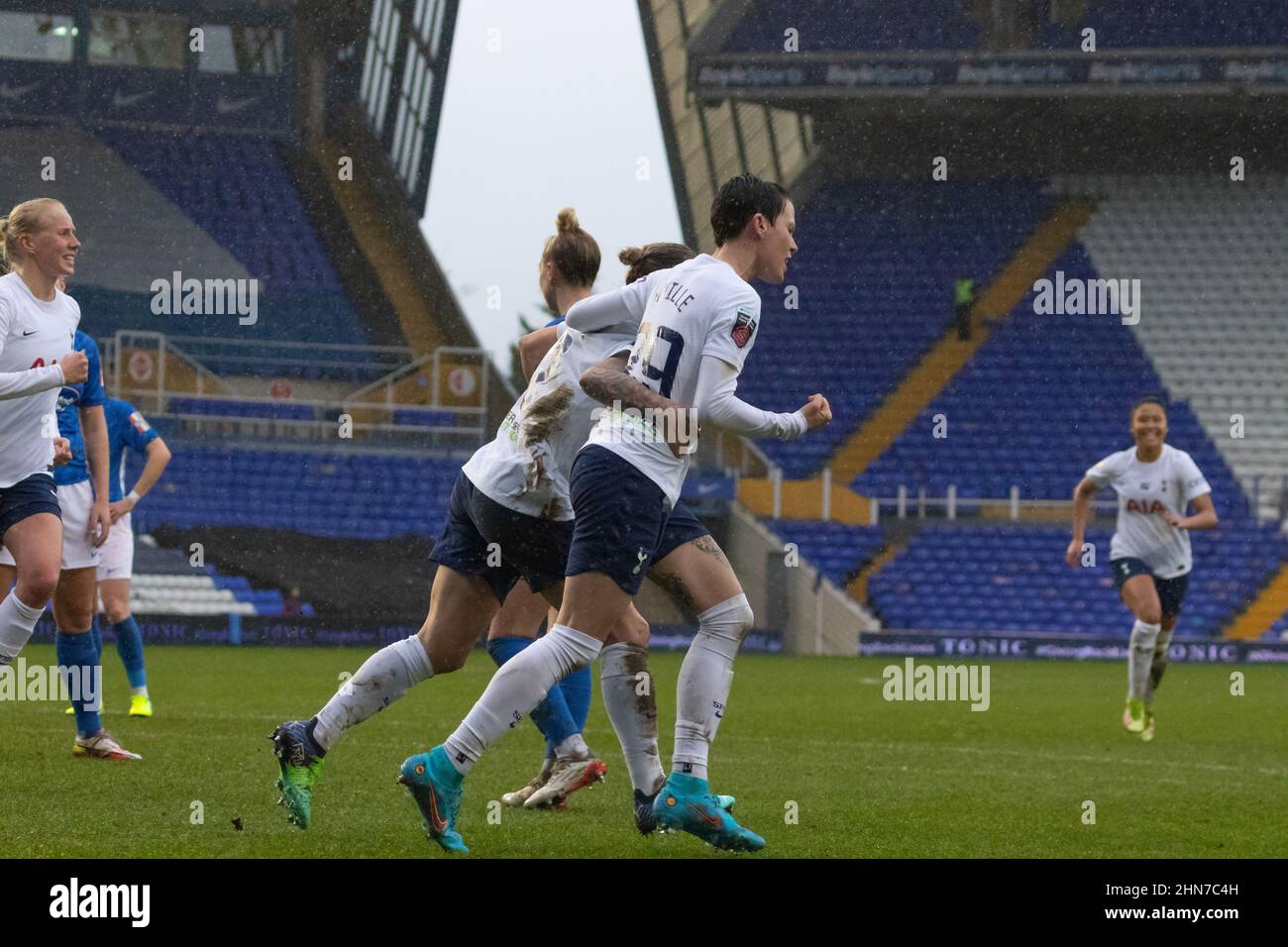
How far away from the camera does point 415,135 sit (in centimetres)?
3438

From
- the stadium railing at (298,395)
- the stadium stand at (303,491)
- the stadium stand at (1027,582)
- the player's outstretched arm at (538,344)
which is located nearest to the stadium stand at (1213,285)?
the stadium stand at (1027,582)

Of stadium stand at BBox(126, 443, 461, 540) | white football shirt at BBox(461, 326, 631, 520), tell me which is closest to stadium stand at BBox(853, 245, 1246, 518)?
stadium stand at BBox(126, 443, 461, 540)

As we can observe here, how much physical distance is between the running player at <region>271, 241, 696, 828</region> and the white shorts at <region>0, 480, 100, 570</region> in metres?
2.56

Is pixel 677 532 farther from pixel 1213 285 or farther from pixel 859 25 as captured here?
pixel 1213 285

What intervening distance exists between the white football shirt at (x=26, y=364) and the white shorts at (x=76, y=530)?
0.80 meters

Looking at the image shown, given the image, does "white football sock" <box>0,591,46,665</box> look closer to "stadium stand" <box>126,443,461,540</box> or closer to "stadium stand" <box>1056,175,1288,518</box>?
"stadium stand" <box>126,443,461,540</box>

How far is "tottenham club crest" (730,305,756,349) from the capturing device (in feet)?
17.0

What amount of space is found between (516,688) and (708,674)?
69 centimetres

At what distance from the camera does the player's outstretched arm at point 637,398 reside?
5.12 meters

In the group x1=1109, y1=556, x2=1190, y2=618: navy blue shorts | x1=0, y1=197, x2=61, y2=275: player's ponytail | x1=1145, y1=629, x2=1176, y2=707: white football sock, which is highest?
x1=0, y1=197, x2=61, y2=275: player's ponytail

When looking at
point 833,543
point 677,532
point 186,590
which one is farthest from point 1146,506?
point 186,590

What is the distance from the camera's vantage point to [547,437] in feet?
18.5

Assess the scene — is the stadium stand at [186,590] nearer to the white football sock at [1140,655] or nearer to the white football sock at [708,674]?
the white football sock at [1140,655]

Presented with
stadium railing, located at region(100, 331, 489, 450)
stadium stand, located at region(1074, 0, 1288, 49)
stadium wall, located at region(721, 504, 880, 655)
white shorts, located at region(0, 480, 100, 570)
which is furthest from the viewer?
stadium stand, located at region(1074, 0, 1288, 49)
